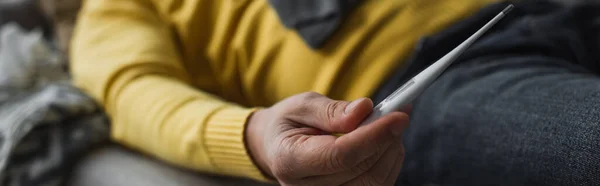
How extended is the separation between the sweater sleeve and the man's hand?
9 cm

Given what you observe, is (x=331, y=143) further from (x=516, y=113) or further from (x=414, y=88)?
(x=516, y=113)

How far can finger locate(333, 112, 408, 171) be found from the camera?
310mm

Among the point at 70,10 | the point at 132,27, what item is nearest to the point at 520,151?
the point at 132,27

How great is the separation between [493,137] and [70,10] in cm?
71

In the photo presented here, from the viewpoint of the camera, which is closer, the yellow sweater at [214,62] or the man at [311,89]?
the man at [311,89]

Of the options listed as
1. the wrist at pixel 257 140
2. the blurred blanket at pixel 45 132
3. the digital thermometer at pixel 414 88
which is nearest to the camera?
the digital thermometer at pixel 414 88

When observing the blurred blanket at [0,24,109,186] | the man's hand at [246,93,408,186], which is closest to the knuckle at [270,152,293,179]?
the man's hand at [246,93,408,186]

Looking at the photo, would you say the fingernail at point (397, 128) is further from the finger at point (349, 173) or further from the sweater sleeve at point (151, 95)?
the sweater sleeve at point (151, 95)

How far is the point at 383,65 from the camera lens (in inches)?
21.1

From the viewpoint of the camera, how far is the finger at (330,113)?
1.08 feet

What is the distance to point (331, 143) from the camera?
33 centimetres

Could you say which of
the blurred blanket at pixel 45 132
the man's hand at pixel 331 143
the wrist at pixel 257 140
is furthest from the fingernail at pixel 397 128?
the blurred blanket at pixel 45 132

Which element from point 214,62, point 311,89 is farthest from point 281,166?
point 214,62

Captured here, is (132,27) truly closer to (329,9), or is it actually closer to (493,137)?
(329,9)
